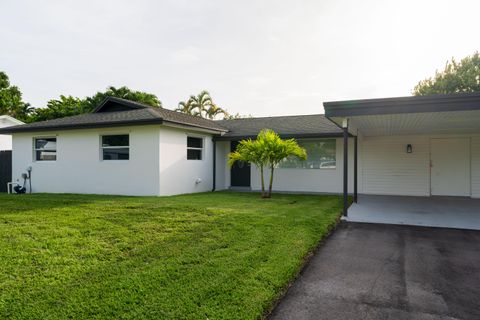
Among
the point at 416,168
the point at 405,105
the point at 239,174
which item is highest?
the point at 405,105

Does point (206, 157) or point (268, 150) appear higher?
point (268, 150)

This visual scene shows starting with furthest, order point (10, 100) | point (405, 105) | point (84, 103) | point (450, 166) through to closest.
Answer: point (10, 100), point (84, 103), point (450, 166), point (405, 105)

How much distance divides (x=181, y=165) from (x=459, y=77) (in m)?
23.6

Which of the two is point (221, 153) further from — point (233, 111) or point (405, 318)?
point (233, 111)

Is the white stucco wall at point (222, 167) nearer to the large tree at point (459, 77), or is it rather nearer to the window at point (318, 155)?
the window at point (318, 155)

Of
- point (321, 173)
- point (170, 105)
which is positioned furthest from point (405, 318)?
point (170, 105)

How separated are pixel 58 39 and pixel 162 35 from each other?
3908 millimetres

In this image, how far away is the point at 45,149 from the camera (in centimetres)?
1230

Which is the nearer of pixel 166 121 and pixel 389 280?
pixel 389 280

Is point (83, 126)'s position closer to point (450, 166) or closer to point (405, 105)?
point (405, 105)

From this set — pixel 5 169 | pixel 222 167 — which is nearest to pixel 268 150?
pixel 222 167

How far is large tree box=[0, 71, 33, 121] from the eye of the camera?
83.5ft

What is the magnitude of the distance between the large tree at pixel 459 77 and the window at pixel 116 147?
2413 centimetres

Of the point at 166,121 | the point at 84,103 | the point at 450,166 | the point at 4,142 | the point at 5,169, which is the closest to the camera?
the point at 166,121
